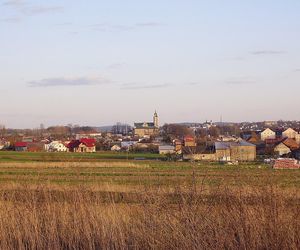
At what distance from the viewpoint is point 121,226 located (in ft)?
26.5

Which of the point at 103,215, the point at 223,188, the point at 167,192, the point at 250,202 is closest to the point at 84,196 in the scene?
the point at 103,215

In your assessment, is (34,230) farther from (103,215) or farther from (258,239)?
(258,239)

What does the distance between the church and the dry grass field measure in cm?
15633

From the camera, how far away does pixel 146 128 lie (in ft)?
584

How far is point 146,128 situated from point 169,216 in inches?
6715

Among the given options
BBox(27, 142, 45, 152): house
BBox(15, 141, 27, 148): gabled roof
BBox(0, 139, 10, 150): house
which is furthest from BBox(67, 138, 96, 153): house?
BBox(0, 139, 10, 150): house

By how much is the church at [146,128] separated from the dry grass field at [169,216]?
156330 millimetres

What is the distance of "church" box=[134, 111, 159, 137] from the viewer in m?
170

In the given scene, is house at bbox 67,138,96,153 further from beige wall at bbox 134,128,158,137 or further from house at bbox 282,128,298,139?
beige wall at bbox 134,128,158,137

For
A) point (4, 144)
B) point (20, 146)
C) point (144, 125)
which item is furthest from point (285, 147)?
point (144, 125)

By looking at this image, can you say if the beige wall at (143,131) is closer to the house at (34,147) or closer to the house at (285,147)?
the house at (34,147)

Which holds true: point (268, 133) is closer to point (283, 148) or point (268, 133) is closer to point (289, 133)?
point (289, 133)

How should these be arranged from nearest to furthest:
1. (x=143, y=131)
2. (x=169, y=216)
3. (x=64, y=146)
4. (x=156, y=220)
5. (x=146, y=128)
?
1. (x=169, y=216)
2. (x=156, y=220)
3. (x=64, y=146)
4. (x=143, y=131)
5. (x=146, y=128)

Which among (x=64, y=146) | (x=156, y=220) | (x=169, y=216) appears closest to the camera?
(x=169, y=216)
